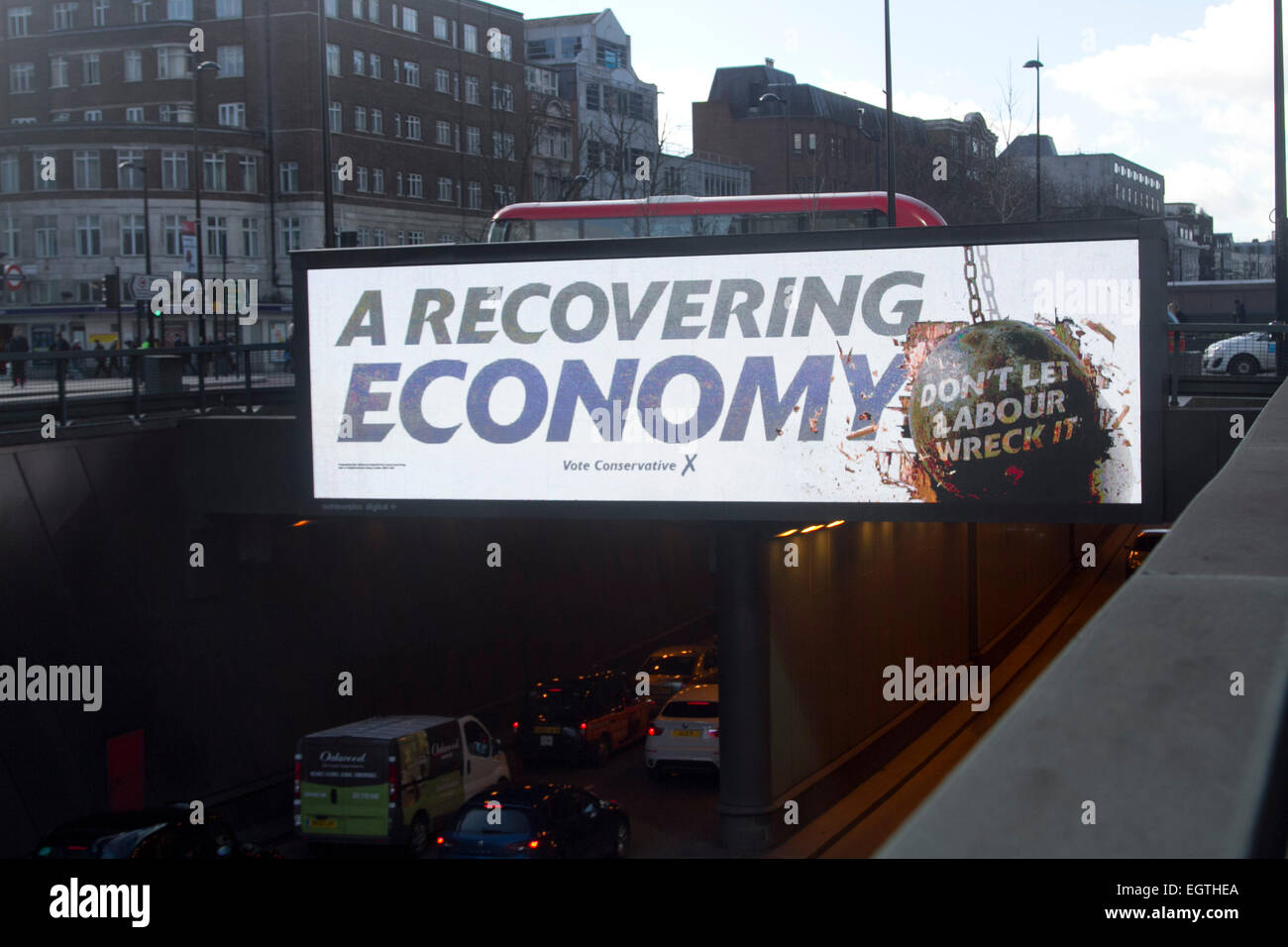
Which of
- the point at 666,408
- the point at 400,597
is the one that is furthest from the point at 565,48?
the point at 666,408

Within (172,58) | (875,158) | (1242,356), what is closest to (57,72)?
(172,58)

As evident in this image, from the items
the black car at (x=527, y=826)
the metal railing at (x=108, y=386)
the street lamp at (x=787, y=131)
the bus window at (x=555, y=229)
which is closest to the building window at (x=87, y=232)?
the street lamp at (x=787, y=131)

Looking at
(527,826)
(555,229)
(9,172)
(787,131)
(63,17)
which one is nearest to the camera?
(527,826)

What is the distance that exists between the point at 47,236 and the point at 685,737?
51.2 meters

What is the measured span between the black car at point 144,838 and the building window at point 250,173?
172 ft

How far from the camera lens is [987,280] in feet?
48.1

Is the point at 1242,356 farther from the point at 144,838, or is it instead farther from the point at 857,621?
the point at 144,838

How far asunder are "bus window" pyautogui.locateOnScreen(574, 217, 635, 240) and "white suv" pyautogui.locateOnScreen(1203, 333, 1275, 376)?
1261 cm

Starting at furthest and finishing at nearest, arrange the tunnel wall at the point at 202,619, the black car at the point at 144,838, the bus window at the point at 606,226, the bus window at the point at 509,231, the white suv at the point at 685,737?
the bus window at the point at 606,226
the bus window at the point at 509,231
the white suv at the point at 685,737
the tunnel wall at the point at 202,619
the black car at the point at 144,838

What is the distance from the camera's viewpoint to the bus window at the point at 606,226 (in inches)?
1027

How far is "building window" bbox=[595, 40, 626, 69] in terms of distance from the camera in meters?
85.8

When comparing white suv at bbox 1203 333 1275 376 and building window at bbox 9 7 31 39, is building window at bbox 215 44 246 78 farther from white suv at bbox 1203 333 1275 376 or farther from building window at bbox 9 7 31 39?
white suv at bbox 1203 333 1275 376

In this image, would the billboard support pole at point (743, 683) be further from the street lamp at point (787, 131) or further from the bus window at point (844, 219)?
the street lamp at point (787, 131)
